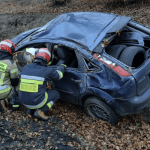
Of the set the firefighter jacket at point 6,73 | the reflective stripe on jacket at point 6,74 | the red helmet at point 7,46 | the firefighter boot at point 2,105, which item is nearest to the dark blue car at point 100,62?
the red helmet at point 7,46

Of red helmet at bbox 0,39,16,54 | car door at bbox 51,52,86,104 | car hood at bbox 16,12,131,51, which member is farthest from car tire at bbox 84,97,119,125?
red helmet at bbox 0,39,16,54

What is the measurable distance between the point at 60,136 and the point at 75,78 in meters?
1.19

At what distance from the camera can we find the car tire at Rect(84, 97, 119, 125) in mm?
3326

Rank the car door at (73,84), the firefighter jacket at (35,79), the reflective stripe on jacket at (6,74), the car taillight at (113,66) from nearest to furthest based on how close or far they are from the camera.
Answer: the car taillight at (113,66)
the firefighter jacket at (35,79)
the car door at (73,84)
the reflective stripe on jacket at (6,74)

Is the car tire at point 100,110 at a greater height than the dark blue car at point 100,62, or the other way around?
the dark blue car at point 100,62

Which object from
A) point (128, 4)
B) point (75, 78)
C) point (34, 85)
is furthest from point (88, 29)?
point (128, 4)

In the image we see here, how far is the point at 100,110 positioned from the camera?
11.5 ft

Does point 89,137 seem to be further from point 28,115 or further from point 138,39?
point 138,39

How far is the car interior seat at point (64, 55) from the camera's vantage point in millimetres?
3531

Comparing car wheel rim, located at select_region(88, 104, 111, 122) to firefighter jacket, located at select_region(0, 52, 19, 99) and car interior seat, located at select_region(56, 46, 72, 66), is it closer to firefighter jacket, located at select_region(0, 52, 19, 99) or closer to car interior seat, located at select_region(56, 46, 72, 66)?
car interior seat, located at select_region(56, 46, 72, 66)

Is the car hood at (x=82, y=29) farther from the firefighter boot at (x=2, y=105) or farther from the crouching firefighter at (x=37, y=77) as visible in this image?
the firefighter boot at (x=2, y=105)

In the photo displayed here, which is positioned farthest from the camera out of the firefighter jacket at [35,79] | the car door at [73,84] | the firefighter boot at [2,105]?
the firefighter boot at [2,105]

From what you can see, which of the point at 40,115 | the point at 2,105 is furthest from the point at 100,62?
the point at 2,105

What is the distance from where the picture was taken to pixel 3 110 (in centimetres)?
391
